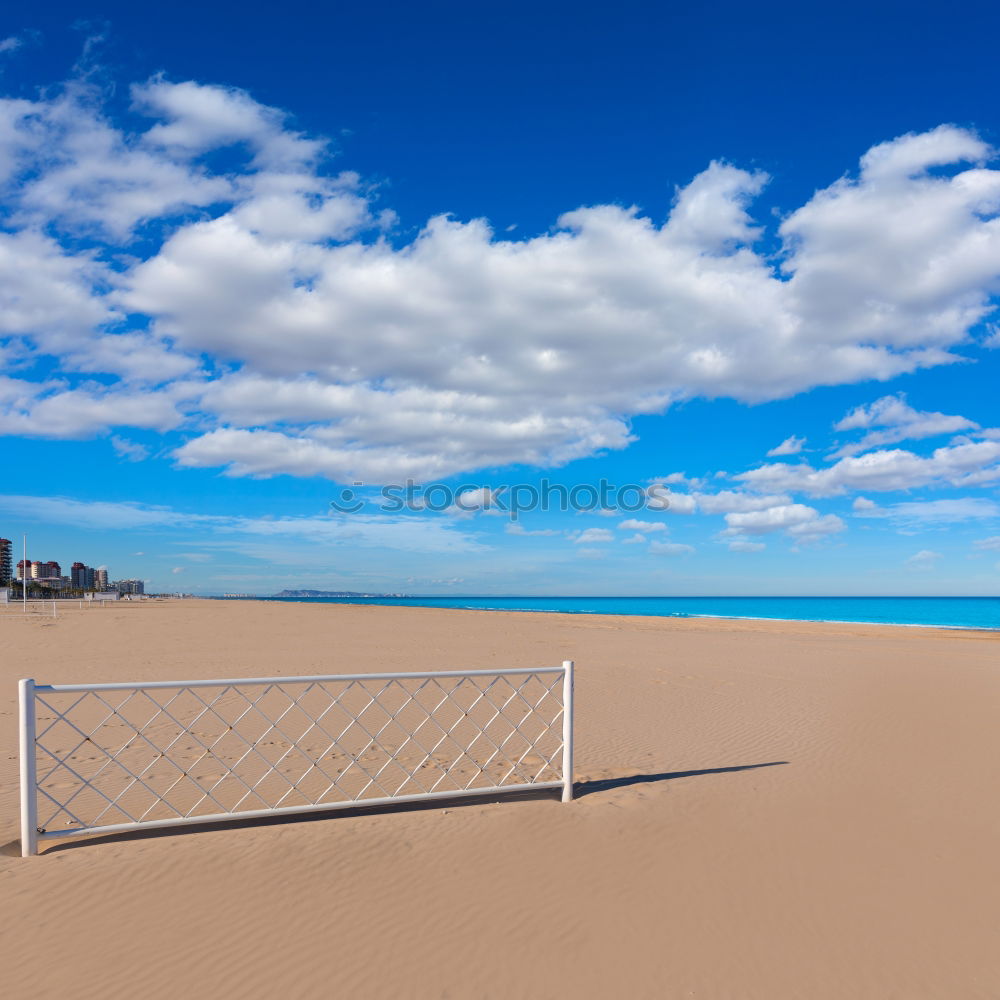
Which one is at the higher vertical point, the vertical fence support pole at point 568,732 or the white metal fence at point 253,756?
the vertical fence support pole at point 568,732

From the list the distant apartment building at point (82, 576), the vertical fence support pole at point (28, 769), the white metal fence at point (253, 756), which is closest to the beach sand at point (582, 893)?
the vertical fence support pole at point (28, 769)

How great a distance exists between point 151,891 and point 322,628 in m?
26.7

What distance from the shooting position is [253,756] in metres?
8.84

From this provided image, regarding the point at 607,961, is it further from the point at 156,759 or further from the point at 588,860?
Answer: the point at 156,759

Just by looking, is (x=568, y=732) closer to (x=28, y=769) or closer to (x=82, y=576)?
(x=28, y=769)

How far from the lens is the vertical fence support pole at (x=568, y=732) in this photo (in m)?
6.68

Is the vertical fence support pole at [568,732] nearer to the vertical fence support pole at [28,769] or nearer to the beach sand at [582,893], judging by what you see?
the beach sand at [582,893]

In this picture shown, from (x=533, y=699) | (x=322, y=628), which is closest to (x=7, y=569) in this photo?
(x=322, y=628)

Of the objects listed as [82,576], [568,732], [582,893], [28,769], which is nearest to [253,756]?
[28,769]

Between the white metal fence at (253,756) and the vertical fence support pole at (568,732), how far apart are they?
0.02m

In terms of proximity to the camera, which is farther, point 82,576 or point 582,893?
point 82,576

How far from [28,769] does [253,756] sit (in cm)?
394

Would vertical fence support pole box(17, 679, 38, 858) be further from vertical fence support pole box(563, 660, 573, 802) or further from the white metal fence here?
vertical fence support pole box(563, 660, 573, 802)

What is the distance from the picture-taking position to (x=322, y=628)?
3080 cm
